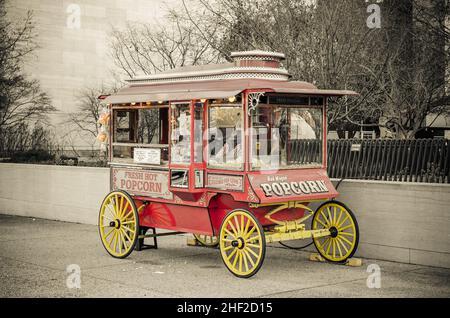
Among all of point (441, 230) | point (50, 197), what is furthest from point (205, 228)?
point (50, 197)

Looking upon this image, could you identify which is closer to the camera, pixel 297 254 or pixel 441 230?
pixel 441 230

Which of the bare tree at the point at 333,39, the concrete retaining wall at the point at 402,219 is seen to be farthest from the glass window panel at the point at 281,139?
the bare tree at the point at 333,39

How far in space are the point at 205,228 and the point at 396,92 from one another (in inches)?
415

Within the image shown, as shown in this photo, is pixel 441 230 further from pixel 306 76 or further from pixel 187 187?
pixel 306 76

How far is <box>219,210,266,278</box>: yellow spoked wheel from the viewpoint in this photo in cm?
942

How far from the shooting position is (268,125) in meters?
10.6

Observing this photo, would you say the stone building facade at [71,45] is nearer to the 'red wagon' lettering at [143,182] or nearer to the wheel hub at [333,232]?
the 'red wagon' lettering at [143,182]

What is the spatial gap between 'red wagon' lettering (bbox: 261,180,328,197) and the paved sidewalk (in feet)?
3.76

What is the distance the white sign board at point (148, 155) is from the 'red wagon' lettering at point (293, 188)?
2077 millimetres

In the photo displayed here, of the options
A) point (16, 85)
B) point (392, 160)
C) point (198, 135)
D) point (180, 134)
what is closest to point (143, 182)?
point (180, 134)

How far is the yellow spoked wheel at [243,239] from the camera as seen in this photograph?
9422mm

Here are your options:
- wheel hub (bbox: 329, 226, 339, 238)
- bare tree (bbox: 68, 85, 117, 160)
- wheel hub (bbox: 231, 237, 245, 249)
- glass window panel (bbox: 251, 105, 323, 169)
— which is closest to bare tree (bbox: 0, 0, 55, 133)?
bare tree (bbox: 68, 85, 117, 160)

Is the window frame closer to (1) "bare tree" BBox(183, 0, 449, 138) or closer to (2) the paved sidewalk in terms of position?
(2) the paved sidewalk

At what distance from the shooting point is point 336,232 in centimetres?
1069
